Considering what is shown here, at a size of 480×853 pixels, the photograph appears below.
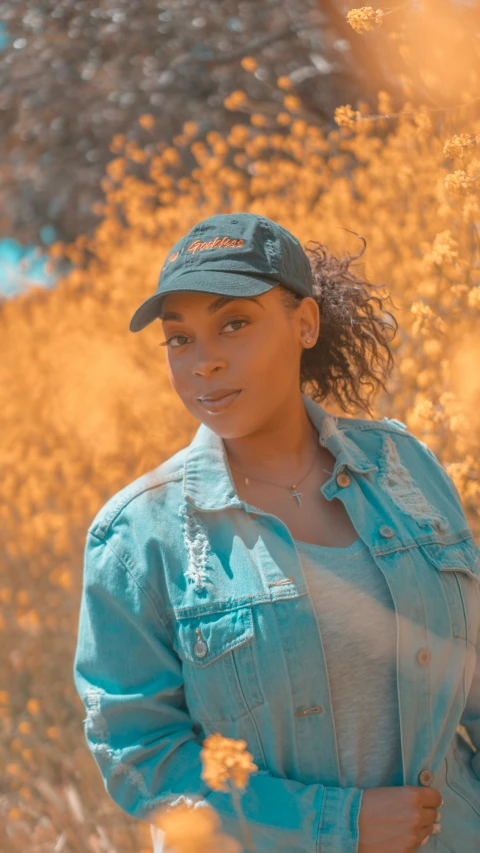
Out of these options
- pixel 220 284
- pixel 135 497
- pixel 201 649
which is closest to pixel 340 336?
pixel 220 284

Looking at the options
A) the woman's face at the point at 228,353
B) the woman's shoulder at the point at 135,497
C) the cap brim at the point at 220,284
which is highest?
the cap brim at the point at 220,284

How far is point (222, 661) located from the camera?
1.26 m

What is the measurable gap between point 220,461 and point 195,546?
0.53 ft

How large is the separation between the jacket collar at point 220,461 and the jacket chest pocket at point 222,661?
6.8 inches

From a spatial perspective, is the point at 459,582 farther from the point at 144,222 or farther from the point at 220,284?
the point at 144,222

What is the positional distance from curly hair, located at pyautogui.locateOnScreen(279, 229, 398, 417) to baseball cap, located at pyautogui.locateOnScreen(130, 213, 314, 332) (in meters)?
0.23

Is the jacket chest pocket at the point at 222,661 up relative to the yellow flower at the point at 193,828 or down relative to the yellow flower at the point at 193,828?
up

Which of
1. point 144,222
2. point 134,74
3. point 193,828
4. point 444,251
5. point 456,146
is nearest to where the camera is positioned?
point 193,828

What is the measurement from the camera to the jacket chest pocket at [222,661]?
1259 mm

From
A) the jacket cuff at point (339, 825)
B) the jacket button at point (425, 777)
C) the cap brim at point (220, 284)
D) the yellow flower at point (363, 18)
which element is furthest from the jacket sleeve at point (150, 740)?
the yellow flower at point (363, 18)


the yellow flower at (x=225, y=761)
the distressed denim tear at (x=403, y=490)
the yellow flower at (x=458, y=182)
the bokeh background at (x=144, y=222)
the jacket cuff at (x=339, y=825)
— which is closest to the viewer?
the yellow flower at (x=225, y=761)

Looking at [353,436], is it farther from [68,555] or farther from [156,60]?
[156,60]

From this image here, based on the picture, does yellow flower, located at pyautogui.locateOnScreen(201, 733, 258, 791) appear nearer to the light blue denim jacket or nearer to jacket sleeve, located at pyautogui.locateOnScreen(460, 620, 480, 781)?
the light blue denim jacket

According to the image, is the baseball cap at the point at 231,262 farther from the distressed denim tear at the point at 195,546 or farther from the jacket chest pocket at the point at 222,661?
the jacket chest pocket at the point at 222,661
